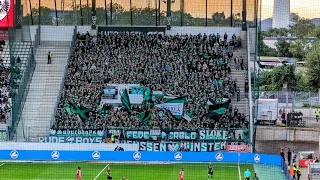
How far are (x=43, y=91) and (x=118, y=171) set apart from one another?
1209 centimetres

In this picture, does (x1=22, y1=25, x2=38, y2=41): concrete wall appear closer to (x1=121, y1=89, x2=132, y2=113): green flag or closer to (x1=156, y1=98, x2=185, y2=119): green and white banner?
(x1=121, y1=89, x2=132, y2=113): green flag

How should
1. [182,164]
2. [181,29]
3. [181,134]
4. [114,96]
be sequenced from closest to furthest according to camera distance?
1. [182,164]
2. [181,134]
3. [114,96]
4. [181,29]

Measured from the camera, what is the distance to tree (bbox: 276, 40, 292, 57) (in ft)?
304

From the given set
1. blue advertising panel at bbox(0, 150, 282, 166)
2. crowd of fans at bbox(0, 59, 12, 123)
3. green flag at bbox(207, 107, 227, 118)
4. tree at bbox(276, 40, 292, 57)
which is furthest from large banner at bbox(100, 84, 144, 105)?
tree at bbox(276, 40, 292, 57)

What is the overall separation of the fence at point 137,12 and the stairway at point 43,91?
237 centimetres

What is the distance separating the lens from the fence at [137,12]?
2061 inches

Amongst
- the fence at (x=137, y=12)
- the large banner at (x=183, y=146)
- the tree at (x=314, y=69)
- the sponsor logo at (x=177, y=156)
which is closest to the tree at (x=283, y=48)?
the tree at (x=314, y=69)

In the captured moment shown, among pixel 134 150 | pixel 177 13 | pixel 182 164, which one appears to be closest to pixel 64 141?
pixel 134 150

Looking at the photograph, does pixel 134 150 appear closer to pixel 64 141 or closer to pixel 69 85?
pixel 64 141

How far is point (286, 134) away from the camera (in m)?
47.4

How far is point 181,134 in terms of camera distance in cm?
4297

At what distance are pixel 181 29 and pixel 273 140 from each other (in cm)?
1058

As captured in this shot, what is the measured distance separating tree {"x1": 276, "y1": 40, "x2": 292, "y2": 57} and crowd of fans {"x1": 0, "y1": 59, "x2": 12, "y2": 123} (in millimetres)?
50245

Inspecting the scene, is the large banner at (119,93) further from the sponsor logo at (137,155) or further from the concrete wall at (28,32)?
the concrete wall at (28,32)
